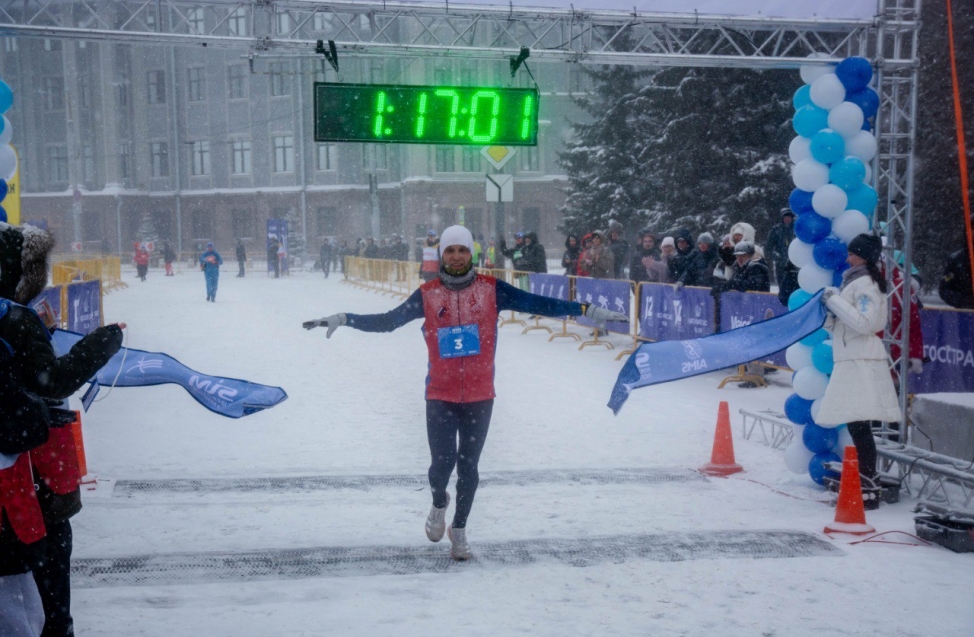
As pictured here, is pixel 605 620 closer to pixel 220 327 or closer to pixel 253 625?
pixel 253 625

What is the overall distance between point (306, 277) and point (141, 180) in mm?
27059

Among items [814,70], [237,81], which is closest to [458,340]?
[814,70]

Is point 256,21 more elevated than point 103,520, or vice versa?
point 256,21

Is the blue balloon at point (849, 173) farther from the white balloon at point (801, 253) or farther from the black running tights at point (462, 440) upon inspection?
the black running tights at point (462, 440)

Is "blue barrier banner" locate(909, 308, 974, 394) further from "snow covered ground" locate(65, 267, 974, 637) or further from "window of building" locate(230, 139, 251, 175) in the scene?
"window of building" locate(230, 139, 251, 175)

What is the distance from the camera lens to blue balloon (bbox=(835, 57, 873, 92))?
7617 mm

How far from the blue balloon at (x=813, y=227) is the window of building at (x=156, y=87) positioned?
216 feet

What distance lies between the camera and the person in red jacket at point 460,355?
19.0 feet

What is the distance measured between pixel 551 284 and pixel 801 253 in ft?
39.7

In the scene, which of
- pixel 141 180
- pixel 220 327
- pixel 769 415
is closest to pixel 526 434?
pixel 769 415

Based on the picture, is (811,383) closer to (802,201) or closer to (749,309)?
(802,201)

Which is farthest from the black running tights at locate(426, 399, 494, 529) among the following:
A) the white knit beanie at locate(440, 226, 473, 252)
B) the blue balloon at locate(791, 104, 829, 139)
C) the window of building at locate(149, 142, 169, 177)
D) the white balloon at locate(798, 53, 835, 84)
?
the window of building at locate(149, 142, 169, 177)

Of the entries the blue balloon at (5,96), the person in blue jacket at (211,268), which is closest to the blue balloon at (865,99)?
the blue balloon at (5,96)

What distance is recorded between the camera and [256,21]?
34.7 ft
